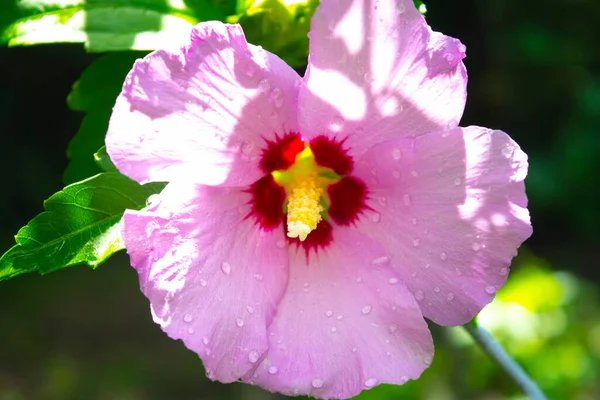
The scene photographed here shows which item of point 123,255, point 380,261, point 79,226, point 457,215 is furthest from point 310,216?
point 123,255

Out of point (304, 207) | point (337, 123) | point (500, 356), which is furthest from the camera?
point (500, 356)

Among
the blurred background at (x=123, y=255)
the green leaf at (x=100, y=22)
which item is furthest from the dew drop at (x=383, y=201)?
the blurred background at (x=123, y=255)

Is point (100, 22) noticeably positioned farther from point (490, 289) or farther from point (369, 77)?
point (490, 289)

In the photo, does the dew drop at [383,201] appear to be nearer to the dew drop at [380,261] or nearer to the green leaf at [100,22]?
the dew drop at [380,261]

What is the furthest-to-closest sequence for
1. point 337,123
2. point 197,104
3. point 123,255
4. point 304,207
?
point 123,255 < point 304,207 < point 337,123 < point 197,104

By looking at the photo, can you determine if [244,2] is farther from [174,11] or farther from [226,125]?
[226,125]

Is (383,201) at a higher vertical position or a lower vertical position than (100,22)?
lower

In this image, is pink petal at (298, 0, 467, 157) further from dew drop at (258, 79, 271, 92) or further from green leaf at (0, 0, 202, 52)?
green leaf at (0, 0, 202, 52)
